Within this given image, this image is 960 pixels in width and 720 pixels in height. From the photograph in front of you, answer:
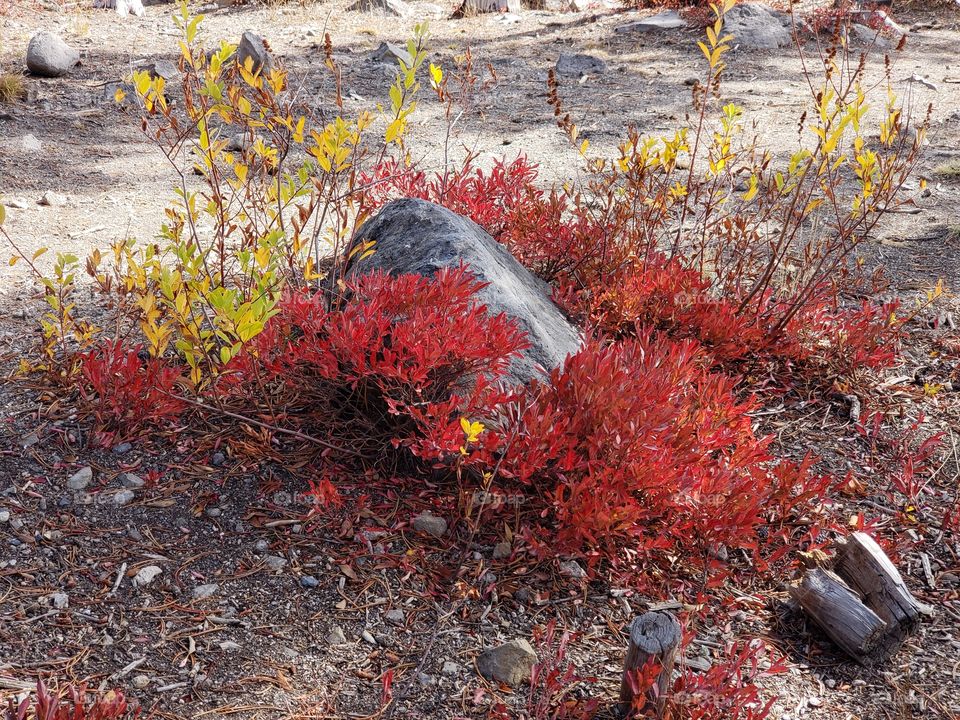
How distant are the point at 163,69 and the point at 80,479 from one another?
683cm

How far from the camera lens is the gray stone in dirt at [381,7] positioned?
11445mm

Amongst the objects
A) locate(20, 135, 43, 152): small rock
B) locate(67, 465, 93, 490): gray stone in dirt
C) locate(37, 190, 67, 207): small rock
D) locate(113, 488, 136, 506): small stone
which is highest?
locate(20, 135, 43, 152): small rock

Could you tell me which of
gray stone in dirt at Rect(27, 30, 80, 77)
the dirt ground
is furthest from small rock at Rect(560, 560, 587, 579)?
gray stone in dirt at Rect(27, 30, 80, 77)

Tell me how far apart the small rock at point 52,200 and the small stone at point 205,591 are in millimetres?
4119

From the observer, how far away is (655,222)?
4.09 metres

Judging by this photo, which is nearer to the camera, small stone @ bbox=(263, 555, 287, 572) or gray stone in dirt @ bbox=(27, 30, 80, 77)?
small stone @ bbox=(263, 555, 287, 572)

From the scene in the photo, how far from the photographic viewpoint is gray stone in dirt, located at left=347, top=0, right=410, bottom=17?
37.6 feet

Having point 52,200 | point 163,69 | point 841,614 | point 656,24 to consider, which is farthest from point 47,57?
point 841,614

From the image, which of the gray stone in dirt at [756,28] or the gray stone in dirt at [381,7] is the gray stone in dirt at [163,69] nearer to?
the gray stone in dirt at [381,7]

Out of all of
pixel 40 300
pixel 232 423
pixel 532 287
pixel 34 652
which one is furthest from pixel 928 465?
pixel 40 300

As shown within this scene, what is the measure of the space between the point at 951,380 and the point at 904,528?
1.26 metres

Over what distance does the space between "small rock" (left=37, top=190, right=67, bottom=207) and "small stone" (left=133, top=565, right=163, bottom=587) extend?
399 centimetres

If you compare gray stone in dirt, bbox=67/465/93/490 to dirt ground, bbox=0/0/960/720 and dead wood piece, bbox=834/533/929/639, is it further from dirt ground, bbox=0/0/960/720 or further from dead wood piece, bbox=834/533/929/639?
dead wood piece, bbox=834/533/929/639

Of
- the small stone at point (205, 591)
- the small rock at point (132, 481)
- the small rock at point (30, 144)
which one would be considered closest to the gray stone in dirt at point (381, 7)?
the small rock at point (30, 144)
